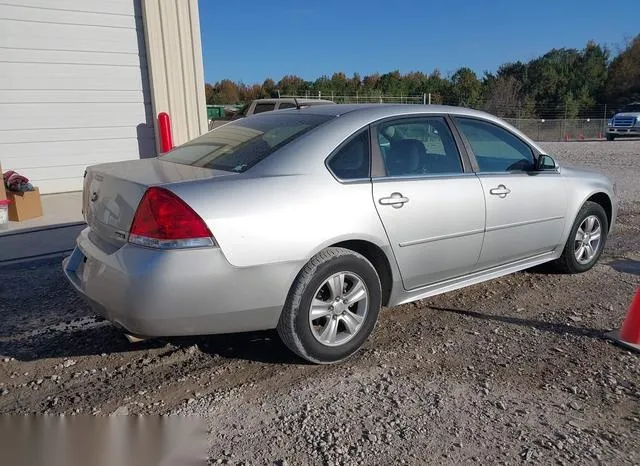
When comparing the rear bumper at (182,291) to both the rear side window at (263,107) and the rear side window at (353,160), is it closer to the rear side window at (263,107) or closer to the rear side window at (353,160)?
the rear side window at (353,160)

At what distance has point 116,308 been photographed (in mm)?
2953

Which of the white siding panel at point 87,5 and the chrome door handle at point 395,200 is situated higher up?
the white siding panel at point 87,5

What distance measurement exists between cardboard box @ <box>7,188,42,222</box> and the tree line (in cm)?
4671

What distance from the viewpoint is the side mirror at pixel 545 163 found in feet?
15.0

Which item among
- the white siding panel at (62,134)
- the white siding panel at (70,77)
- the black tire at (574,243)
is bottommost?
the black tire at (574,243)

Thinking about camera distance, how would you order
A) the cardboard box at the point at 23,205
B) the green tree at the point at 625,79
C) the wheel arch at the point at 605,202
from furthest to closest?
the green tree at the point at 625,79, the cardboard box at the point at 23,205, the wheel arch at the point at 605,202

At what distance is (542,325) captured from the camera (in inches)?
159

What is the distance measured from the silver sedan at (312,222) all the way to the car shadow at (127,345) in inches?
15.5

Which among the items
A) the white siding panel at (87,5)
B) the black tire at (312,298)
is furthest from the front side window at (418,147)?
the white siding panel at (87,5)

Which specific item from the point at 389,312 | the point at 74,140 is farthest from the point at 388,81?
the point at 389,312

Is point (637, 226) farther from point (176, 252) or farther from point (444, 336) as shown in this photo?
point (176, 252)

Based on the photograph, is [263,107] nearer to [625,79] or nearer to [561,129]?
[561,129]

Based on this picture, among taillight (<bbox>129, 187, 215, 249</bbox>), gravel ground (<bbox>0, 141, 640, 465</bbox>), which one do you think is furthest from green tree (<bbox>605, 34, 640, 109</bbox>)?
taillight (<bbox>129, 187, 215, 249</bbox>)

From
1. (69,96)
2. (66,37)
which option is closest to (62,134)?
(69,96)
